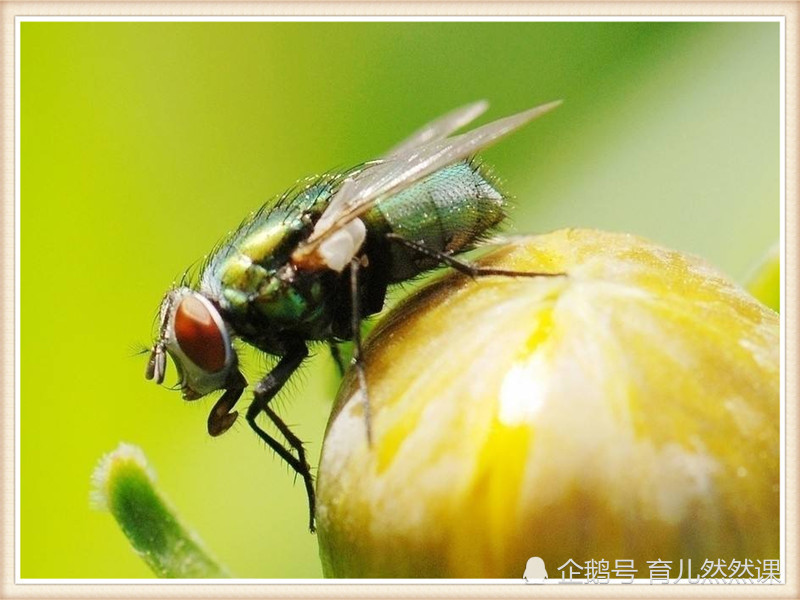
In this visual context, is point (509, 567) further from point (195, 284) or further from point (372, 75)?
point (372, 75)

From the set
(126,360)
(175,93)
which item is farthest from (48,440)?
(175,93)

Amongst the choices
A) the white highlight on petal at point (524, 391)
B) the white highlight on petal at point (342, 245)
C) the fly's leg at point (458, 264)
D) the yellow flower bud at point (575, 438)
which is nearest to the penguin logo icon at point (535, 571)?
the yellow flower bud at point (575, 438)

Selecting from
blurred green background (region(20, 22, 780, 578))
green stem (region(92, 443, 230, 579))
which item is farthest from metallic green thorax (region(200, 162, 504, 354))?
green stem (region(92, 443, 230, 579))

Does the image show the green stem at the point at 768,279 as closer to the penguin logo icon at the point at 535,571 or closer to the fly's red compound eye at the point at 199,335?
the penguin logo icon at the point at 535,571

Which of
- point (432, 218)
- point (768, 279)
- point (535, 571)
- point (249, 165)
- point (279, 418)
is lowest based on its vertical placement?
point (535, 571)

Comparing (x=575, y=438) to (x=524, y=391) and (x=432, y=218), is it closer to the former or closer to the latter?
(x=524, y=391)

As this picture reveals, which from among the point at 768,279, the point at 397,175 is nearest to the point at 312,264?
the point at 397,175
